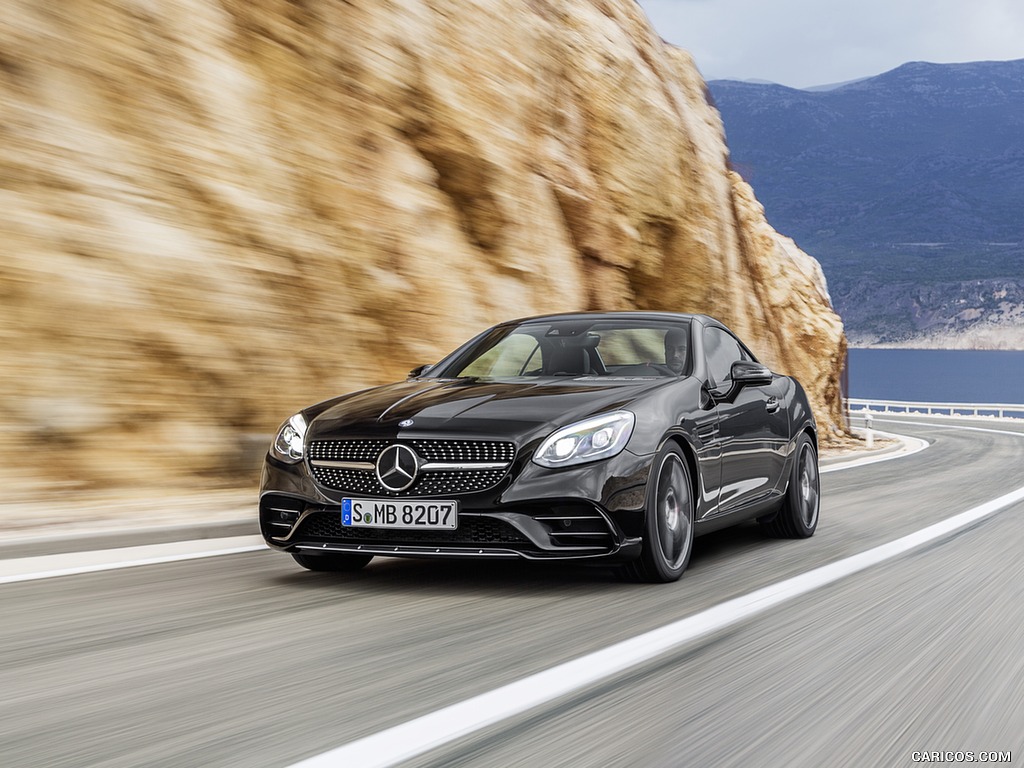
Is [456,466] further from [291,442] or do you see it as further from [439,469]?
[291,442]

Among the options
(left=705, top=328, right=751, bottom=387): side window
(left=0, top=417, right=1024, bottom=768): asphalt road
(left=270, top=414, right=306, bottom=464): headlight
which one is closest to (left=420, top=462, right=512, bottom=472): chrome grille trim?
(left=0, top=417, right=1024, bottom=768): asphalt road

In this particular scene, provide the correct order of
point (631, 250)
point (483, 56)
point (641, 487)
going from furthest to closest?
point (631, 250)
point (483, 56)
point (641, 487)

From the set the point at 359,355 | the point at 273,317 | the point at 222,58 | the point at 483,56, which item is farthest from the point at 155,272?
the point at 483,56

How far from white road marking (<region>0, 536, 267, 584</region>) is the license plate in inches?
67.6

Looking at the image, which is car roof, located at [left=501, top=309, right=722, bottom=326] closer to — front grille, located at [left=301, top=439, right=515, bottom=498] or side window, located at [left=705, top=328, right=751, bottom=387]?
side window, located at [left=705, top=328, right=751, bottom=387]

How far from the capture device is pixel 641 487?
5973 mm

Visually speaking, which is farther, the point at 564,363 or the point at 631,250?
the point at 631,250

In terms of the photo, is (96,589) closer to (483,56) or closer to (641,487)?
(641,487)

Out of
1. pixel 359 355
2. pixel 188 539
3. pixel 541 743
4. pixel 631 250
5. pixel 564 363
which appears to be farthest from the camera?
pixel 631 250

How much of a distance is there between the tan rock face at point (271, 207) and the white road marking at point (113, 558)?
1991 millimetres

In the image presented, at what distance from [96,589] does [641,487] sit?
8.79 feet

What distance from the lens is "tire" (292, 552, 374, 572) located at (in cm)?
655

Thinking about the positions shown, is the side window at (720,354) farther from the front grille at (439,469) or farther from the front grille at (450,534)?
the front grille at (450,534)

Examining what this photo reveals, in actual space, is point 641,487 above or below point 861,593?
Answer: above
